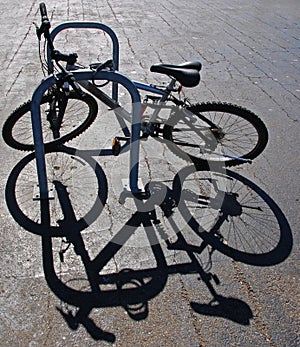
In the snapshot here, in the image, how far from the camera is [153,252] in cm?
281

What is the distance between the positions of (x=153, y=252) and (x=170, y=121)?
1.18m

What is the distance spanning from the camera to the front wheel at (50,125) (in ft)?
11.6

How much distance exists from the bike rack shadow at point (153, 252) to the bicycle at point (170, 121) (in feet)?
1.09

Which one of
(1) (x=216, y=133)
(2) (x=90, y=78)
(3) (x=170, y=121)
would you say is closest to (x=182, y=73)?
(3) (x=170, y=121)

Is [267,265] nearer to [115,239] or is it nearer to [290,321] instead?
[290,321]

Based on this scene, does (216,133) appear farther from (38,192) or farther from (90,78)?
(38,192)

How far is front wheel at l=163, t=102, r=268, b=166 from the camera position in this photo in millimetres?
3506

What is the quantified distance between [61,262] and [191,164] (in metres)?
1.57

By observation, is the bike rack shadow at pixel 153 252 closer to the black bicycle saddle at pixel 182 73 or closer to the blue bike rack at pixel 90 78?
the blue bike rack at pixel 90 78

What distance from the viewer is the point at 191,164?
12.4 ft

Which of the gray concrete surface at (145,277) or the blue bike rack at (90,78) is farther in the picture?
the blue bike rack at (90,78)

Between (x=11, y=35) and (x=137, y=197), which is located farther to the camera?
(x=11, y=35)

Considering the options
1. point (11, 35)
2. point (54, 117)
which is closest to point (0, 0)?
point (11, 35)

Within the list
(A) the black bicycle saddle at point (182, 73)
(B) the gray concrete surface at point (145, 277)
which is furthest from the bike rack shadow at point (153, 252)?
(A) the black bicycle saddle at point (182, 73)
